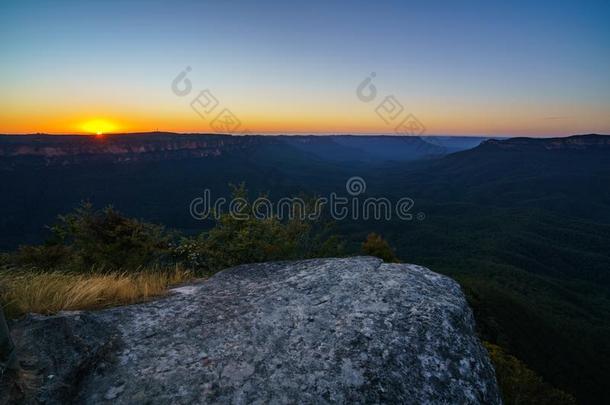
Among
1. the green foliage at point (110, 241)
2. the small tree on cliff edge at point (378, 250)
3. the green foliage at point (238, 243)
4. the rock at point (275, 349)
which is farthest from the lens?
the small tree on cliff edge at point (378, 250)

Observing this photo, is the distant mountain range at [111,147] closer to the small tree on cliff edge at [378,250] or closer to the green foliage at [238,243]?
the small tree on cliff edge at [378,250]

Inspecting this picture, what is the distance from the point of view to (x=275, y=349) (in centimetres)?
381

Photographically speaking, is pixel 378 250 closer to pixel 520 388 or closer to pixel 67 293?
pixel 520 388

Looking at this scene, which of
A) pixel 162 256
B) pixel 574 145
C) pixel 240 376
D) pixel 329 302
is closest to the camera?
pixel 240 376

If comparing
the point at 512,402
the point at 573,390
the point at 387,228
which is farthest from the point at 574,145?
the point at 512,402

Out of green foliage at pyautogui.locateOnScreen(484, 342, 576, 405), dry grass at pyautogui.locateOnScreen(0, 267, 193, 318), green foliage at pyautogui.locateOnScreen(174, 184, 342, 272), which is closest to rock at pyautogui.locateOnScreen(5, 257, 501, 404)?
dry grass at pyautogui.locateOnScreen(0, 267, 193, 318)

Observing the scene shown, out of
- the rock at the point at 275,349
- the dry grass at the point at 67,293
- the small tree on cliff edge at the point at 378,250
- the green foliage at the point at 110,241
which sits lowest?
the small tree on cliff edge at the point at 378,250

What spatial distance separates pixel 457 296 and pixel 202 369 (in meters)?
3.70

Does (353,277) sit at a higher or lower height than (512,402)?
higher

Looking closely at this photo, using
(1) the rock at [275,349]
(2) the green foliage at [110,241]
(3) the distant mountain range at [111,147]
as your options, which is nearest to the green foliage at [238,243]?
(2) the green foliage at [110,241]

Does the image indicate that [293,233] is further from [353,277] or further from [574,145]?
[574,145]

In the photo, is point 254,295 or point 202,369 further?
point 254,295

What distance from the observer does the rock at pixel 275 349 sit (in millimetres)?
3215

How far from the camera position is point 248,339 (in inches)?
155
